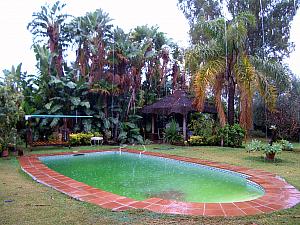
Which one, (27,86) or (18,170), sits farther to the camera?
(27,86)

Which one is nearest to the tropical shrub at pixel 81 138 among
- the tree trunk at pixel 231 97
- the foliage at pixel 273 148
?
the tree trunk at pixel 231 97

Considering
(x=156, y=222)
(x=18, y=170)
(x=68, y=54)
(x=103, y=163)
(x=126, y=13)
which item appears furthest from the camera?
(x=126, y=13)

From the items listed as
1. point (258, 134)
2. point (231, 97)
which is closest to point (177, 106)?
point (231, 97)

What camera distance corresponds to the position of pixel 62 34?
Result: 18094 mm

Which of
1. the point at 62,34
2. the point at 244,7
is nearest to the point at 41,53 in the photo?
the point at 62,34

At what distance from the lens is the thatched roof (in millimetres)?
14648

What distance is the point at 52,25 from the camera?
51.9ft

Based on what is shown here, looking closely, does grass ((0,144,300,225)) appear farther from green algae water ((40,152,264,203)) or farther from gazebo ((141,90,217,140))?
gazebo ((141,90,217,140))

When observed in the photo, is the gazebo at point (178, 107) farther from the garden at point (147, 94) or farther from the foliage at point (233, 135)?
the foliage at point (233, 135)

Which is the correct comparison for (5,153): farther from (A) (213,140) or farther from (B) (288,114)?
(B) (288,114)

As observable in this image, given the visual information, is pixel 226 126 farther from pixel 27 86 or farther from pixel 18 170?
pixel 27 86

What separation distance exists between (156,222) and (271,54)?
21983 millimetres

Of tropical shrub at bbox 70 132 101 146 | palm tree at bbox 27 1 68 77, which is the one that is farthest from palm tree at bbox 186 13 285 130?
palm tree at bbox 27 1 68 77

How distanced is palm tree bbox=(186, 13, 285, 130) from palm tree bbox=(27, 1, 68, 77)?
7.93 meters
